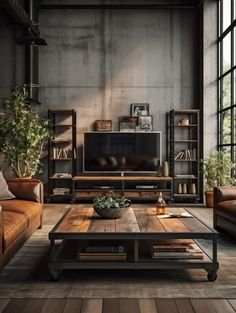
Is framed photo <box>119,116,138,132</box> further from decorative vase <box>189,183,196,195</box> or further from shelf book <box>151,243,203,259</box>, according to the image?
shelf book <box>151,243,203,259</box>

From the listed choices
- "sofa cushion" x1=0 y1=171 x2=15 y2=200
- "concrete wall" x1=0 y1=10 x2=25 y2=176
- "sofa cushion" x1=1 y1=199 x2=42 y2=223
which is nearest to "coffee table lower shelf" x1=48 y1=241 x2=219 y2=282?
"sofa cushion" x1=1 y1=199 x2=42 y2=223

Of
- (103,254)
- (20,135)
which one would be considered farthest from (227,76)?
(103,254)

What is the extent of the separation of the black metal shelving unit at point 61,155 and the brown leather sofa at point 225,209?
3.80 metres

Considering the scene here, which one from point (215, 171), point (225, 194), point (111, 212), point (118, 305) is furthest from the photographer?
point (215, 171)

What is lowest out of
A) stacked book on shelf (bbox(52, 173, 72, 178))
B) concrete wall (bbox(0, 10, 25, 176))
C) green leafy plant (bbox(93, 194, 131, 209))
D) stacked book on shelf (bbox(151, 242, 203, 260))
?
stacked book on shelf (bbox(151, 242, 203, 260))

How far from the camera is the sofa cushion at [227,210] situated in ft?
15.3

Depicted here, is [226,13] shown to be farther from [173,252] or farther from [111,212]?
[173,252]

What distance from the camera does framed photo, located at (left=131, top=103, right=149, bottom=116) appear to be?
29.3 ft

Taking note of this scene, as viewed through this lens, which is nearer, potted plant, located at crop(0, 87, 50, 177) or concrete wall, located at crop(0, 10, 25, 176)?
potted plant, located at crop(0, 87, 50, 177)

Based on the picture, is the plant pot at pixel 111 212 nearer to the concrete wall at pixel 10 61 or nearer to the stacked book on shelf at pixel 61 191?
the stacked book on shelf at pixel 61 191

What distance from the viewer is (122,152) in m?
8.77

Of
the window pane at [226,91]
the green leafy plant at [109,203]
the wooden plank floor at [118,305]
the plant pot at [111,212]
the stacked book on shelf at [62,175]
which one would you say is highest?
the window pane at [226,91]

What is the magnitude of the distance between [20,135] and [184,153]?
127 inches

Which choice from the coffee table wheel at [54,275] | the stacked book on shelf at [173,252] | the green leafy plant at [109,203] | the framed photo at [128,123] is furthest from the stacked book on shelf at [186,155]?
the coffee table wheel at [54,275]
